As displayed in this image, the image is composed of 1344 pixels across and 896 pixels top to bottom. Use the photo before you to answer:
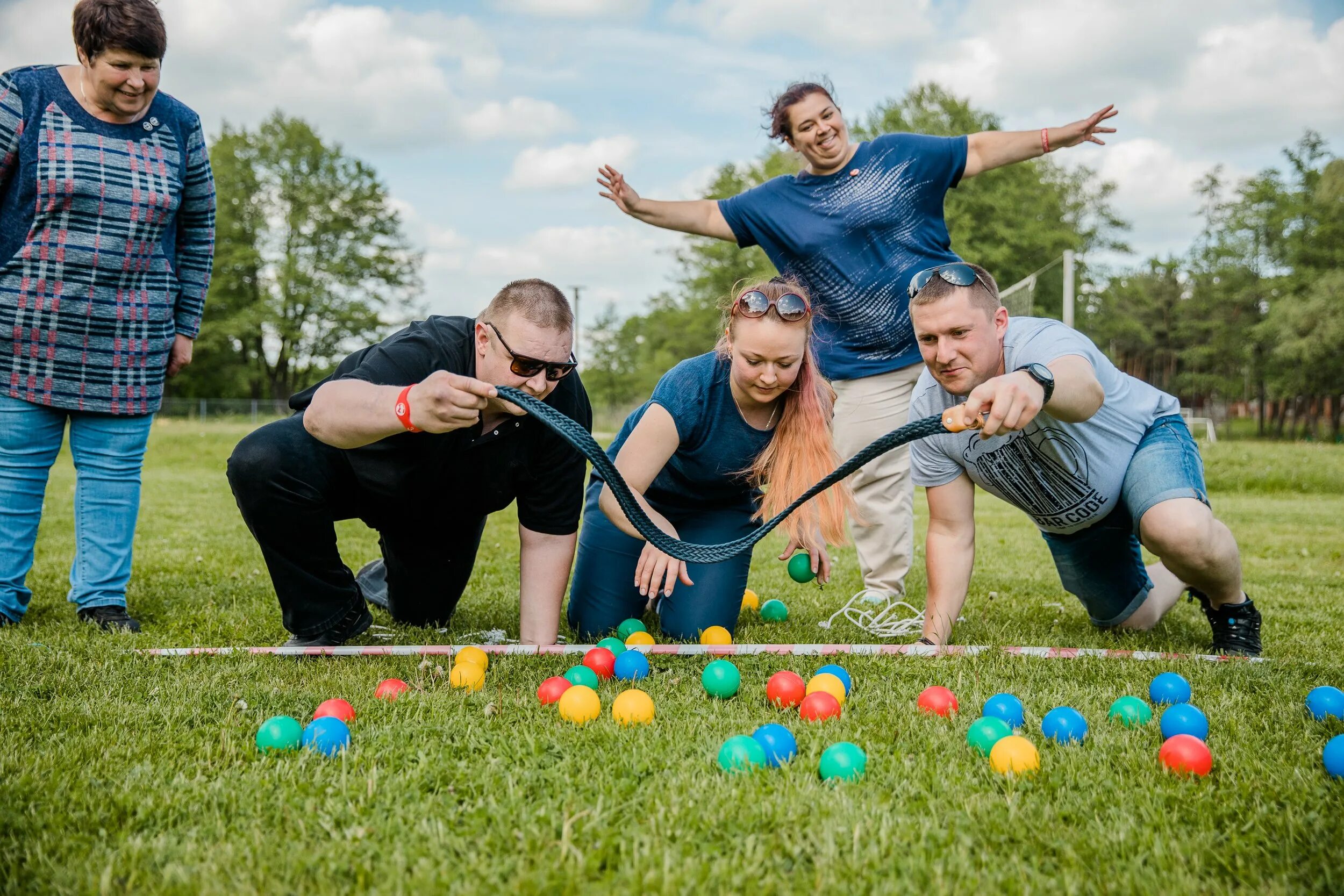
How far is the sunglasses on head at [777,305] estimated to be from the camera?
338cm

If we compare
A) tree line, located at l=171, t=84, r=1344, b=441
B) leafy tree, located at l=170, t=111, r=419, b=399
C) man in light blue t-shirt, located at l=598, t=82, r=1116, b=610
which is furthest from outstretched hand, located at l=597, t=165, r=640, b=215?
leafy tree, located at l=170, t=111, r=419, b=399

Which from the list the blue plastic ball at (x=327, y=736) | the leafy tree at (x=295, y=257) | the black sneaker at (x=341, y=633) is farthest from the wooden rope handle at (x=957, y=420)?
the leafy tree at (x=295, y=257)

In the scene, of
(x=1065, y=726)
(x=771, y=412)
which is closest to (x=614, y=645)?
(x=771, y=412)

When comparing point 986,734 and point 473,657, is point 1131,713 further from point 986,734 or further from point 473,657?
point 473,657

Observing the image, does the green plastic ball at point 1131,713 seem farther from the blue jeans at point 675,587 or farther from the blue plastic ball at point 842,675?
the blue jeans at point 675,587

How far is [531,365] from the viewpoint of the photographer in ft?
10.0

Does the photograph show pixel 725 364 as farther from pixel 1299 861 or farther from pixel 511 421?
pixel 1299 861

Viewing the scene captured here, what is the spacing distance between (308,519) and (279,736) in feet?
4.01

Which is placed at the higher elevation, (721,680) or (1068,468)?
(1068,468)

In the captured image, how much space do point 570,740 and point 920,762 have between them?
35.4 inches

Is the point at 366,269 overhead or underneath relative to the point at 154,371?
overhead

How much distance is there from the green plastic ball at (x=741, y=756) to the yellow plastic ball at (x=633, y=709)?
41 cm

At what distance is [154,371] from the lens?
13.5 feet

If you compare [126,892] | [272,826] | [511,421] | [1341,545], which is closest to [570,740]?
[272,826]
